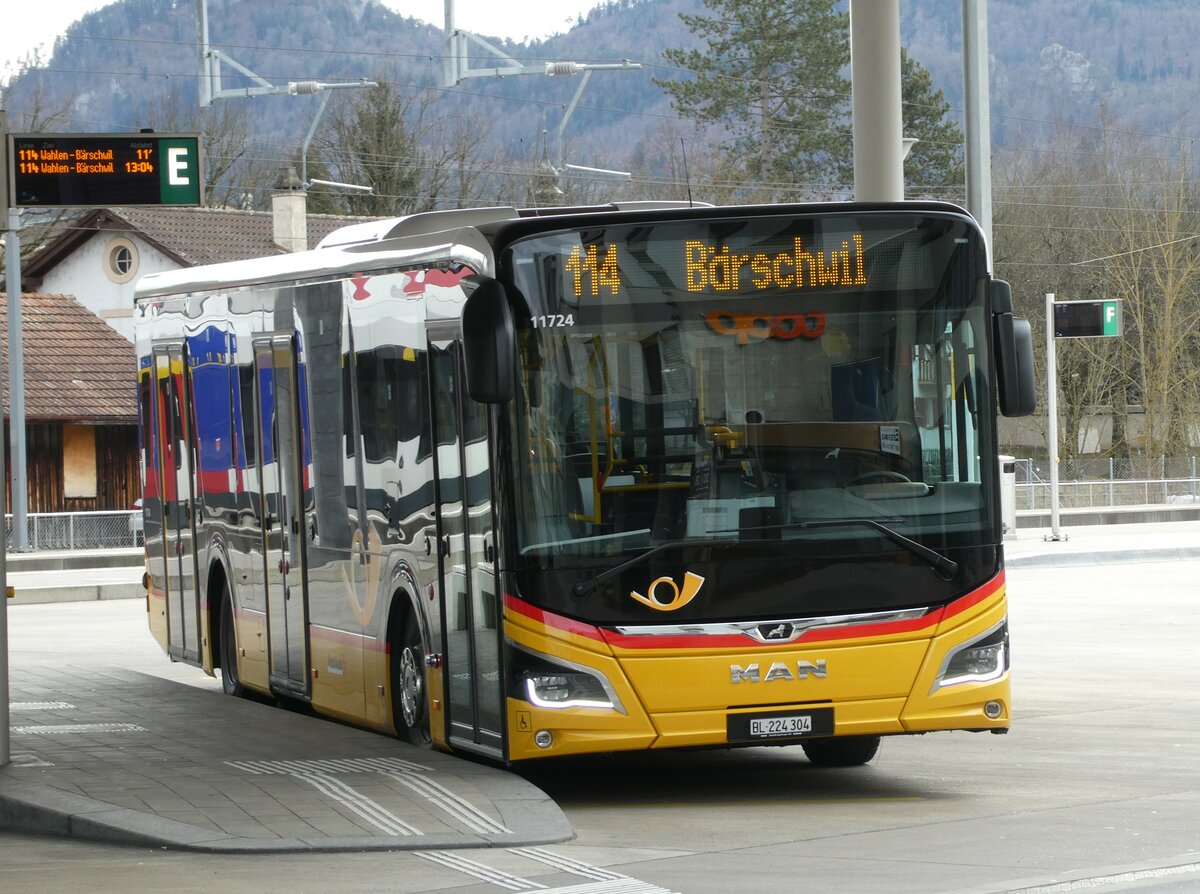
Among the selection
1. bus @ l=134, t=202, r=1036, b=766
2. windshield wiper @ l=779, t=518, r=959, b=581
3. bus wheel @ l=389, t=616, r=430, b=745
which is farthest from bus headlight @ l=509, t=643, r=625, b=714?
bus wheel @ l=389, t=616, r=430, b=745

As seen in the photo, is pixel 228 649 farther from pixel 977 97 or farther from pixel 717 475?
pixel 977 97

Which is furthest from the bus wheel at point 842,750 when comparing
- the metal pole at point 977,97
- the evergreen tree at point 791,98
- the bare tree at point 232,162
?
the bare tree at point 232,162

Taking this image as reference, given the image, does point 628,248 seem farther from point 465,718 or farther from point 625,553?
point 465,718

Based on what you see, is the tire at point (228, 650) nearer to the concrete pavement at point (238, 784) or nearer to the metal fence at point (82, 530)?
the concrete pavement at point (238, 784)

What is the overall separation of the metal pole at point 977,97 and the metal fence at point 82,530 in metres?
23.7

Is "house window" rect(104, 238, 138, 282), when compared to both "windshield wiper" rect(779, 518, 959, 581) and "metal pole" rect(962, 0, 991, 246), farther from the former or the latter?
"windshield wiper" rect(779, 518, 959, 581)

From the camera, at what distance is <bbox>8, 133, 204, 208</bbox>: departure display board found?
466 inches

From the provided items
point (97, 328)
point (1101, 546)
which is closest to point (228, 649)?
point (1101, 546)

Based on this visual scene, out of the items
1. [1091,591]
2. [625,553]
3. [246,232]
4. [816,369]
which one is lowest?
[1091,591]

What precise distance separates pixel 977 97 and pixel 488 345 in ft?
42.5

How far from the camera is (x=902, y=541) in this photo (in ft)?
34.8

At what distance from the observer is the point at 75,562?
1539 inches

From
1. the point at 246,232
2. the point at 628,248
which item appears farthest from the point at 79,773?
the point at 246,232

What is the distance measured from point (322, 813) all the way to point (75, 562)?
99.8 feet
